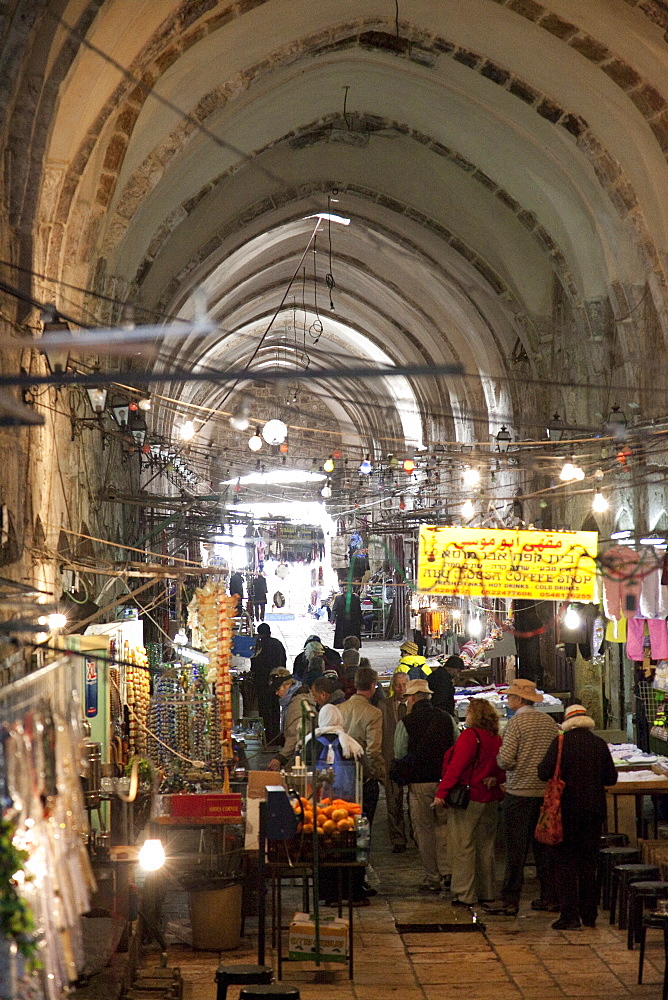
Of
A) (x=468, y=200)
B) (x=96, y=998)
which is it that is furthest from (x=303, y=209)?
(x=96, y=998)

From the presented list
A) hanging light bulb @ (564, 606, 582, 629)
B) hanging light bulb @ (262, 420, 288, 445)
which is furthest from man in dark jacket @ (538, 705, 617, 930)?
hanging light bulb @ (262, 420, 288, 445)

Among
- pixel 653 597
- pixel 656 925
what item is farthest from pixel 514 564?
pixel 656 925

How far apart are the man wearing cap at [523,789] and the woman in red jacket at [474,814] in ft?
0.30

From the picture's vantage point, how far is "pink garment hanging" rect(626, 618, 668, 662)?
32.8 feet

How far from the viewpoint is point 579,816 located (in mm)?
7285

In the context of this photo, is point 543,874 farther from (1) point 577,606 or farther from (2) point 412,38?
(2) point 412,38

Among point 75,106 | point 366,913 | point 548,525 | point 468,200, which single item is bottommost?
point 366,913

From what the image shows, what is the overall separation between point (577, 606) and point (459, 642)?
642cm

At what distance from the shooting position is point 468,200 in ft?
47.3

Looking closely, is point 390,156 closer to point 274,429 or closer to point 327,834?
point 274,429

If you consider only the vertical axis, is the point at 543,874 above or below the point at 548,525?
below

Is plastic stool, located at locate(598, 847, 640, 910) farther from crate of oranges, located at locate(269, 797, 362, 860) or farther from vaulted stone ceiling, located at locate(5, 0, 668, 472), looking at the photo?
vaulted stone ceiling, located at locate(5, 0, 668, 472)

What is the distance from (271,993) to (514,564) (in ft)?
15.5

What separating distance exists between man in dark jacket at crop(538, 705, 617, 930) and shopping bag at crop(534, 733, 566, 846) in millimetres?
41
